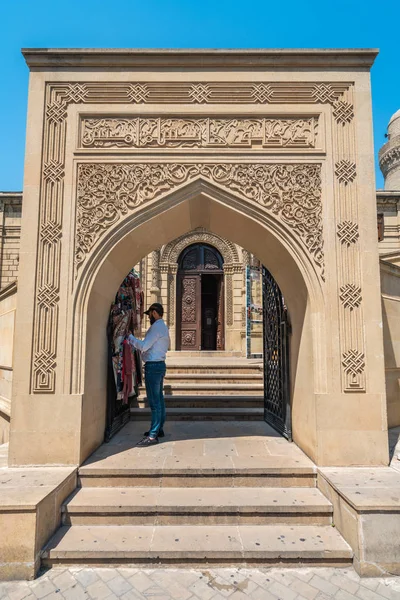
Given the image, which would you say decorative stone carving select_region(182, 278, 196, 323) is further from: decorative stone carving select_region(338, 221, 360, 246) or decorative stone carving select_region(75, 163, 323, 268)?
decorative stone carving select_region(338, 221, 360, 246)

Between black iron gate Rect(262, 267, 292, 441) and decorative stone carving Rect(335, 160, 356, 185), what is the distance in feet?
5.45

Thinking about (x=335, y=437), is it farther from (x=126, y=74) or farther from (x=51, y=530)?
(x=126, y=74)

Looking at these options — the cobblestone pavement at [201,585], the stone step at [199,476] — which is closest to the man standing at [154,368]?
the stone step at [199,476]

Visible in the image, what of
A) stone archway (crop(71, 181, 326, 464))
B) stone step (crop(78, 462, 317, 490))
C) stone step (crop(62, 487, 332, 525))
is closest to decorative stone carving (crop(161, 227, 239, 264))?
stone archway (crop(71, 181, 326, 464))

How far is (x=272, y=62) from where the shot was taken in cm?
396

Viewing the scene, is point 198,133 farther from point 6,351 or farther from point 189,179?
point 6,351

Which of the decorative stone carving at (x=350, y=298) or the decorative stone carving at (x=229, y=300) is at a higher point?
the decorative stone carving at (x=229, y=300)

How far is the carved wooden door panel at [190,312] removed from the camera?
1151cm

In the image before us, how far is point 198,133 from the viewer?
395 centimetres

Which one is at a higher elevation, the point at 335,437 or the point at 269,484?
the point at 335,437

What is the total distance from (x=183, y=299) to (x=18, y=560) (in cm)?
933

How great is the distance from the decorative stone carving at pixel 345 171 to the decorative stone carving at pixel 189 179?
21 centimetres

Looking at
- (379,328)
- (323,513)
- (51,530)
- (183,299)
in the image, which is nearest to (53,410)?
(51,530)

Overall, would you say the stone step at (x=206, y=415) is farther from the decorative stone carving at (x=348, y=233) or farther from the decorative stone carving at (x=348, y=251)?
the decorative stone carving at (x=348, y=233)
